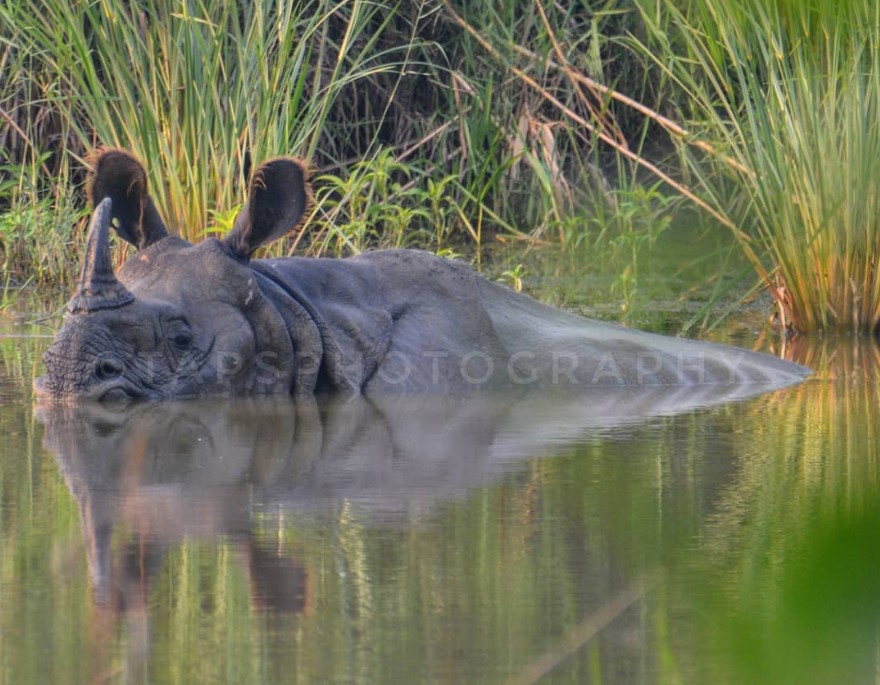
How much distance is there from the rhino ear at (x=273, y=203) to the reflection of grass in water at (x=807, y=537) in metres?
1.69

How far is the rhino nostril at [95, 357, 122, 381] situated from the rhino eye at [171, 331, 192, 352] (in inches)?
8.5

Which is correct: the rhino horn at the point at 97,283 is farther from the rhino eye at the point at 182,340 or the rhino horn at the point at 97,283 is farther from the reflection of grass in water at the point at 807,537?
the reflection of grass in water at the point at 807,537

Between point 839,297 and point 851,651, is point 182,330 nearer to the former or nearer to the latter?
point 839,297

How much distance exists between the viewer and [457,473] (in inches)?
145

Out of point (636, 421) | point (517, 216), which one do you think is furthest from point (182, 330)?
point (517, 216)

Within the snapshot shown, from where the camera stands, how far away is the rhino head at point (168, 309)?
476cm

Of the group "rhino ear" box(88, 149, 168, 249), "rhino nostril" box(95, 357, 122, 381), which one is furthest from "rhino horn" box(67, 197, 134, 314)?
"rhino ear" box(88, 149, 168, 249)

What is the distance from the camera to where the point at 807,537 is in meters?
1.40

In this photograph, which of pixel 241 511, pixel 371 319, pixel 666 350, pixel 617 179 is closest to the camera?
pixel 241 511

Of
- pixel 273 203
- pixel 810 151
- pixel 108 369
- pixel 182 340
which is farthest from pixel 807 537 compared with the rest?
pixel 810 151

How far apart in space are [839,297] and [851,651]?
579 centimetres

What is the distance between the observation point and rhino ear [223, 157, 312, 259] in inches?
206

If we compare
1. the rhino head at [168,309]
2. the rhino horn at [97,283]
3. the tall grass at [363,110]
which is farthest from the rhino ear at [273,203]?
the tall grass at [363,110]

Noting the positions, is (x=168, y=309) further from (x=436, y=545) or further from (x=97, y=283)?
(x=436, y=545)
